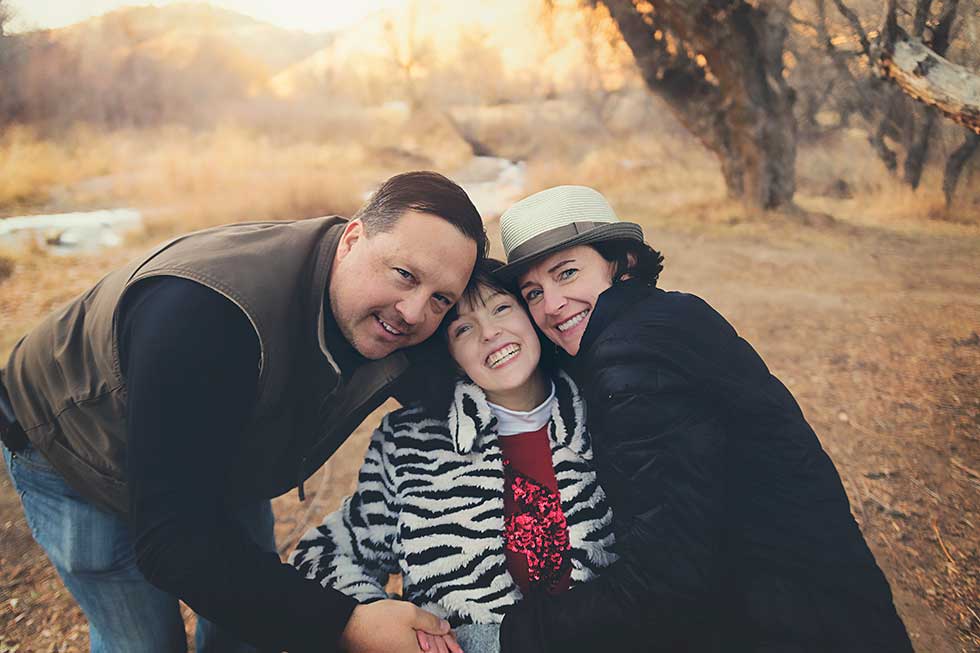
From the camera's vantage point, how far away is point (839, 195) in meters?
11.1

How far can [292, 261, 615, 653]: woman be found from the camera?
62.2 inches

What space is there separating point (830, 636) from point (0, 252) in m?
6.84

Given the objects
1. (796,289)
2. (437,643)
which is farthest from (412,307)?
(796,289)

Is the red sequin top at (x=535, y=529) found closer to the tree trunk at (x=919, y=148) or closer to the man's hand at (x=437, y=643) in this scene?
the man's hand at (x=437, y=643)

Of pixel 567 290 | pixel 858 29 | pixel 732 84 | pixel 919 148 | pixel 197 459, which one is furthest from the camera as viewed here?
pixel 919 148

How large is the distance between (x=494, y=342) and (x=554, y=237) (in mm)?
347

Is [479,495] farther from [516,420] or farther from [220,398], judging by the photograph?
[220,398]

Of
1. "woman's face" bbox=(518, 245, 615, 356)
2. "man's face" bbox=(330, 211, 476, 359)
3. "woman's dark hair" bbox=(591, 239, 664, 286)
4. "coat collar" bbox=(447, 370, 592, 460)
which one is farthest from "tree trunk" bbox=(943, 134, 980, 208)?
"man's face" bbox=(330, 211, 476, 359)

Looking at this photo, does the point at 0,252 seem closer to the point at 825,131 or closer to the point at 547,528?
the point at 547,528

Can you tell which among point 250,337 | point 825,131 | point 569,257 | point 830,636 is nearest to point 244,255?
point 250,337

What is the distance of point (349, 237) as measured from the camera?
5.16 ft

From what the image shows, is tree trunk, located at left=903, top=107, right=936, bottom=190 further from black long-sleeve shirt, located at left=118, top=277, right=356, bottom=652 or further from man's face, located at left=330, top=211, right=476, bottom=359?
black long-sleeve shirt, located at left=118, top=277, right=356, bottom=652

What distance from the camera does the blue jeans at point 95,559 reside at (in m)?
1.52

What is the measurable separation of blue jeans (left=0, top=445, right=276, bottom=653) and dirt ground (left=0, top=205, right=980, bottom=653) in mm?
1264
